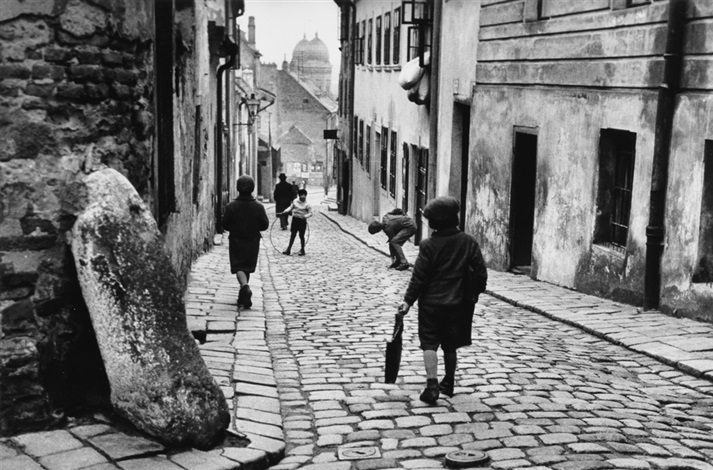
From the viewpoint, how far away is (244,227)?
1175 centimetres

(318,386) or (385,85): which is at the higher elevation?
(385,85)

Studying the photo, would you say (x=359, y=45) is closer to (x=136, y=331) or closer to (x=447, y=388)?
(x=447, y=388)

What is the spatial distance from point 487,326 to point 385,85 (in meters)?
17.6

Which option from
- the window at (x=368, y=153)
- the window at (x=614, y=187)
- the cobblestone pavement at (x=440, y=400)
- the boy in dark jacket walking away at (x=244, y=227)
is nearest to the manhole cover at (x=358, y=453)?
the cobblestone pavement at (x=440, y=400)

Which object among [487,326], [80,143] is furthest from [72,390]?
[487,326]

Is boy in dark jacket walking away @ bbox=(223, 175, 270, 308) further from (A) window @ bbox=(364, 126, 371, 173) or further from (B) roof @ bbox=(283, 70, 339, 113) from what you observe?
(B) roof @ bbox=(283, 70, 339, 113)

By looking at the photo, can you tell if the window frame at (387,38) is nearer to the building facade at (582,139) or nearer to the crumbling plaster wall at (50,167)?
the building facade at (582,139)

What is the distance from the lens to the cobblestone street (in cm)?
606

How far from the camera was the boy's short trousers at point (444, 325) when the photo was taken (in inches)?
289

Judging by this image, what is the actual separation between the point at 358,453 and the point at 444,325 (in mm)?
1549

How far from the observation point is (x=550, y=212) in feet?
45.6

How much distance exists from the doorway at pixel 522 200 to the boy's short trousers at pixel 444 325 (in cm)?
781

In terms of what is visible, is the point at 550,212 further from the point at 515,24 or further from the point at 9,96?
the point at 9,96

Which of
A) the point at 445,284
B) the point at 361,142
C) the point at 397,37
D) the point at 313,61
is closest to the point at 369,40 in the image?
the point at 361,142
